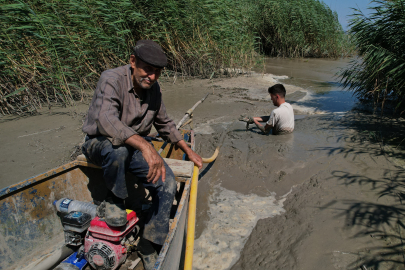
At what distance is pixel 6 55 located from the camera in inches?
238

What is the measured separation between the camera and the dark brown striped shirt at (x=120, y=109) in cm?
214

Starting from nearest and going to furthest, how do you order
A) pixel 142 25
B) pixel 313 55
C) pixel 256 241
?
1. pixel 256 241
2. pixel 142 25
3. pixel 313 55

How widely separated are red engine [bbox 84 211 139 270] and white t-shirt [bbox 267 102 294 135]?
362 centimetres

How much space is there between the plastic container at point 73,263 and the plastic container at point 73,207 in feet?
1.19

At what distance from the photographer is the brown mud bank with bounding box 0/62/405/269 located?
271 cm

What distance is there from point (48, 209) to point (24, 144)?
3142 mm

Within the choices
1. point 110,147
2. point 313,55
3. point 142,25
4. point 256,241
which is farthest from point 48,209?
point 313,55

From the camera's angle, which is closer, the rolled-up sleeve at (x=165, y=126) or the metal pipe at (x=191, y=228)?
the metal pipe at (x=191, y=228)

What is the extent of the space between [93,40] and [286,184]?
248 inches

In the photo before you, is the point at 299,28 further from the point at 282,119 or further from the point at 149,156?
the point at 149,156

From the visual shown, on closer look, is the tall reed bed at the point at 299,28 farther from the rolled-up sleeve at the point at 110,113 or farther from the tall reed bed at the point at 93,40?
the rolled-up sleeve at the point at 110,113

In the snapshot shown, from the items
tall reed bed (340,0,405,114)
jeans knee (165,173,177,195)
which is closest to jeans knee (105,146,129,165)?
jeans knee (165,173,177,195)

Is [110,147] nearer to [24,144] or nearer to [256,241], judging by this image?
[256,241]

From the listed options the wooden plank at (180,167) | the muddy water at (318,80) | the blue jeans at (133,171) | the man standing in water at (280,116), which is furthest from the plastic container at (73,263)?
the muddy water at (318,80)
